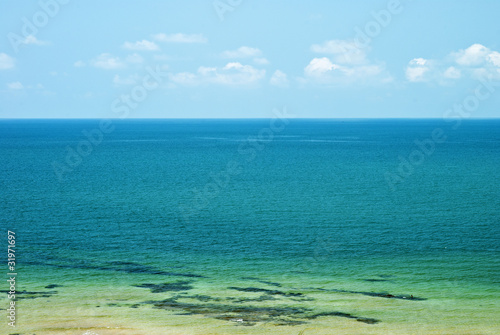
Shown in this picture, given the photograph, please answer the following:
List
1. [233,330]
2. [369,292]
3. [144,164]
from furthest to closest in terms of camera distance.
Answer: [144,164], [369,292], [233,330]

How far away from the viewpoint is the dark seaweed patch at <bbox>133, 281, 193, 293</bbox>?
40531mm

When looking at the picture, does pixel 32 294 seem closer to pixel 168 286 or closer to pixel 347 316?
pixel 168 286

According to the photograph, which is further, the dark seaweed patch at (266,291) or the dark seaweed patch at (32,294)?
the dark seaweed patch at (266,291)

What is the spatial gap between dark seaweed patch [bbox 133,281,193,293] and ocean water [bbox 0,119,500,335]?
0.15 metres

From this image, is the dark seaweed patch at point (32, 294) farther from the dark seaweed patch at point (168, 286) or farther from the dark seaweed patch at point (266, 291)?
the dark seaweed patch at point (266, 291)

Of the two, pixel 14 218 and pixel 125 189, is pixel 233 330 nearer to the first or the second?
pixel 14 218

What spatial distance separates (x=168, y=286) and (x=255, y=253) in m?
11.6

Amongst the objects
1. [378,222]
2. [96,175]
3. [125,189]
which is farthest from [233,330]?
[96,175]

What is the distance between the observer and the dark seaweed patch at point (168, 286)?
40.5 m

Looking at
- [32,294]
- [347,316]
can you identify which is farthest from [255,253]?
[32,294]

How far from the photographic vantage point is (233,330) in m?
32.2

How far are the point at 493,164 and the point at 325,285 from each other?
94.2 meters

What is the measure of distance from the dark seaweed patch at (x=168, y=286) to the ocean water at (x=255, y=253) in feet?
A: 0.48

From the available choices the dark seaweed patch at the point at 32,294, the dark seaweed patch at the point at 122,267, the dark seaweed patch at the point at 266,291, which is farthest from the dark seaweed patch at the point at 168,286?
the dark seaweed patch at the point at 32,294
